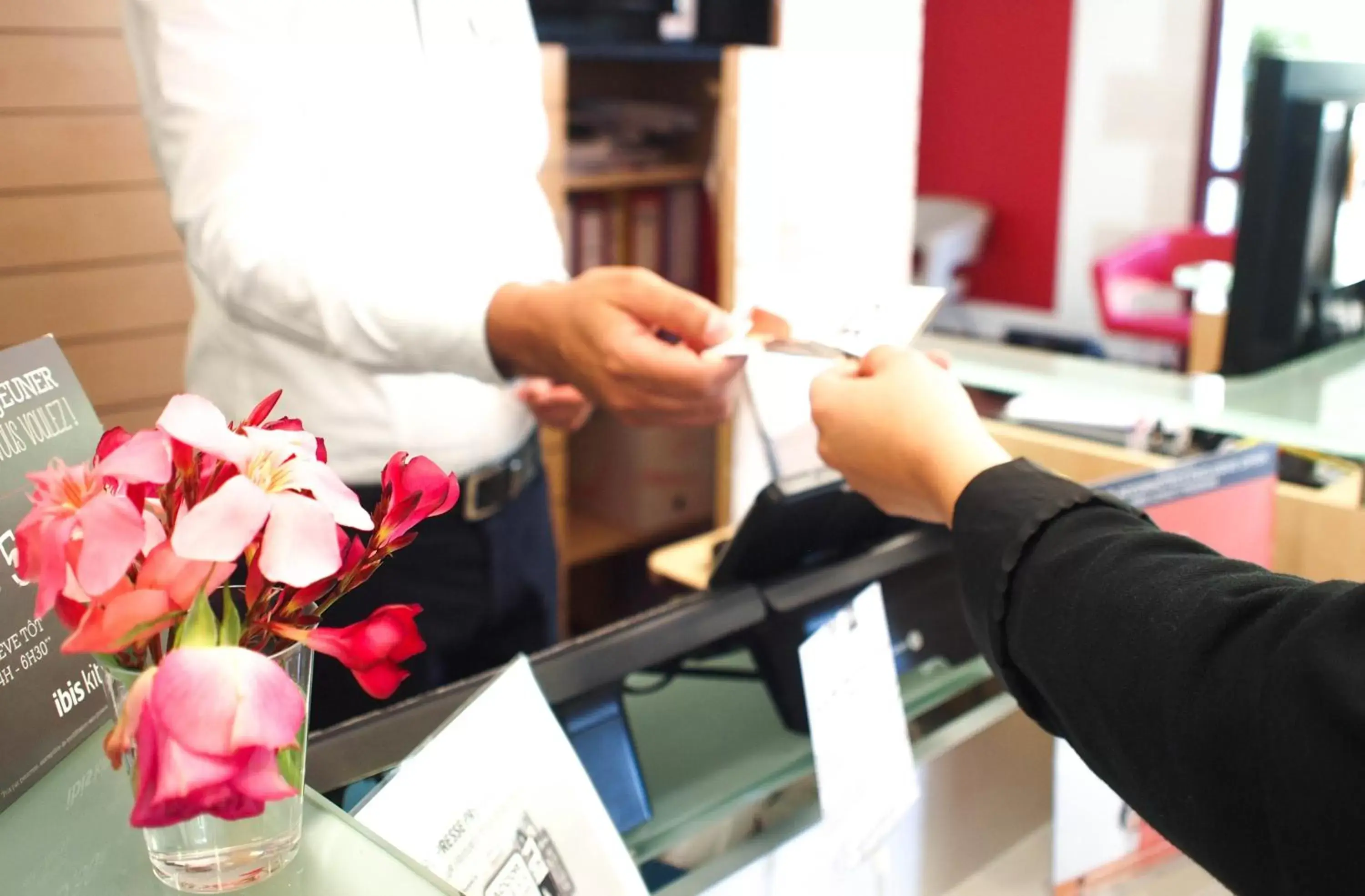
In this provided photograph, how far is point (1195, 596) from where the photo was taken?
522 millimetres

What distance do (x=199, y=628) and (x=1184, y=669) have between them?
0.40 metres

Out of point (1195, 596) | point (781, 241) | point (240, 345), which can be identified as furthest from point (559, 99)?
point (1195, 596)

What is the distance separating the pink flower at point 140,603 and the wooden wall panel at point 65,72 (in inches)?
18.0

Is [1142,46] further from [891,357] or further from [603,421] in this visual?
[891,357]

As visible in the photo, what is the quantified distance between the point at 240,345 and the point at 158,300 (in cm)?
7

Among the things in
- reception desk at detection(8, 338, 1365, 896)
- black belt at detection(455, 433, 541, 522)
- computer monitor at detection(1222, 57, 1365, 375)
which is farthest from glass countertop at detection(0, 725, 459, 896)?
computer monitor at detection(1222, 57, 1365, 375)

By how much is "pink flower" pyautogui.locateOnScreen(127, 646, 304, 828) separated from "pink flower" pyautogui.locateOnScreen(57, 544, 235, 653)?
0.7 inches

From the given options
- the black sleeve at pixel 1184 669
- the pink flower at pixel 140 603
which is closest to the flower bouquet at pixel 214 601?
the pink flower at pixel 140 603

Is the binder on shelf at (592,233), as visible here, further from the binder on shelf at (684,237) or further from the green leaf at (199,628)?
the green leaf at (199,628)

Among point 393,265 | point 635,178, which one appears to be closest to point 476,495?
point 393,265

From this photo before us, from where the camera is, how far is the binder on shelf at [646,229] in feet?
7.12

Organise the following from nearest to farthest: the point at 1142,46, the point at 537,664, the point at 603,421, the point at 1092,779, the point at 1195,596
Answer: the point at 1195,596, the point at 537,664, the point at 1092,779, the point at 603,421, the point at 1142,46

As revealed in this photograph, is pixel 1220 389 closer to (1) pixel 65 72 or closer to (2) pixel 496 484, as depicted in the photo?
(2) pixel 496 484

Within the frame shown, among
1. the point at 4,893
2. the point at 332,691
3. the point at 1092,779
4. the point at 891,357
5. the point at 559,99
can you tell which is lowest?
the point at 1092,779
